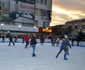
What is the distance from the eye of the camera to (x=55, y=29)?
267 ft

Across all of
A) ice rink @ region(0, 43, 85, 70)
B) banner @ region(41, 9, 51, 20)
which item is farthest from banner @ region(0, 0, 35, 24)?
ice rink @ region(0, 43, 85, 70)

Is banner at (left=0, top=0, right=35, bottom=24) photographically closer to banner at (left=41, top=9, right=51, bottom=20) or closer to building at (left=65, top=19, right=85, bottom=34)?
banner at (left=41, top=9, right=51, bottom=20)

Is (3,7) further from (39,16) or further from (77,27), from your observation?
(77,27)

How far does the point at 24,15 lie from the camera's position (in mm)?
60312

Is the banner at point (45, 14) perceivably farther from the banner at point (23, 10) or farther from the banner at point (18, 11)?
the banner at point (23, 10)

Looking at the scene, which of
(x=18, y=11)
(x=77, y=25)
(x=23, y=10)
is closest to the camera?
(x=18, y=11)

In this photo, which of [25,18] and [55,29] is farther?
[55,29]

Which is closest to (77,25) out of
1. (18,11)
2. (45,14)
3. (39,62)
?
(45,14)

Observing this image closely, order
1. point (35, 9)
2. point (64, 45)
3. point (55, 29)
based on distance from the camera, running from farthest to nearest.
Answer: point (55, 29), point (35, 9), point (64, 45)

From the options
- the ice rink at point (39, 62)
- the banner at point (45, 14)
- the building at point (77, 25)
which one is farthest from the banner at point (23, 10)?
the ice rink at point (39, 62)

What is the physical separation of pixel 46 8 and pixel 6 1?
15773mm

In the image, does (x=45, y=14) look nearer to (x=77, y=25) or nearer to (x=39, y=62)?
(x=77, y=25)

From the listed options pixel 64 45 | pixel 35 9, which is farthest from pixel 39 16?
pixel 64 45

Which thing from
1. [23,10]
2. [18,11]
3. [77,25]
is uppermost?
[23,10]
